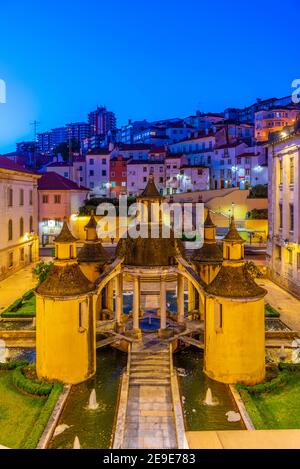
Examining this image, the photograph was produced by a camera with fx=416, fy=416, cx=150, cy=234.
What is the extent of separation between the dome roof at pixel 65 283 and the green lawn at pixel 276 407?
828cm

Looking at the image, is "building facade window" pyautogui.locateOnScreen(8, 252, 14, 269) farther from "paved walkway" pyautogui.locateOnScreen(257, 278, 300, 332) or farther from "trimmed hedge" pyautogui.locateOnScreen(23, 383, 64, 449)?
"trimmed hedge" pyautogui.locateOnScreen(23, 383, 64, 449)

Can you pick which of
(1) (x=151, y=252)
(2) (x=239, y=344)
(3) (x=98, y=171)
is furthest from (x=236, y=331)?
(3) (x=98, y=171)

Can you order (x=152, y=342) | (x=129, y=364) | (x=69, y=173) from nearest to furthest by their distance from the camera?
1. (x=129, y=364)
2. (x=152, y=342)
3. (x=69, y=173)

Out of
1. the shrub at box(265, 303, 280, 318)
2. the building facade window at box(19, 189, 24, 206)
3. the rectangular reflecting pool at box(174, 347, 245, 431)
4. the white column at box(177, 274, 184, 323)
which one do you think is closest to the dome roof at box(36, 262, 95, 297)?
the white column at box(177, 274, 184, 323)

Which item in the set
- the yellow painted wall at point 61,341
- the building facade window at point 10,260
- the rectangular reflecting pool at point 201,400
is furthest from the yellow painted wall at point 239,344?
the building facade window at point 10,260

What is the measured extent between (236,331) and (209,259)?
7535mm

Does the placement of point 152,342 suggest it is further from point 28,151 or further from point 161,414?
point 28,151

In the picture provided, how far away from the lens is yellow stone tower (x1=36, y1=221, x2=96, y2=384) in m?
18.2

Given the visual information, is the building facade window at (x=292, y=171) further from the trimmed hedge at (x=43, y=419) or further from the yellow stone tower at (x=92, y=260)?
the trimmed hedge at (x=43, y=419)

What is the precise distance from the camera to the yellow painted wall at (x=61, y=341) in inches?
715

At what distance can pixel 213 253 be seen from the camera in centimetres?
2525

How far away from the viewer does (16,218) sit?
147 ft
